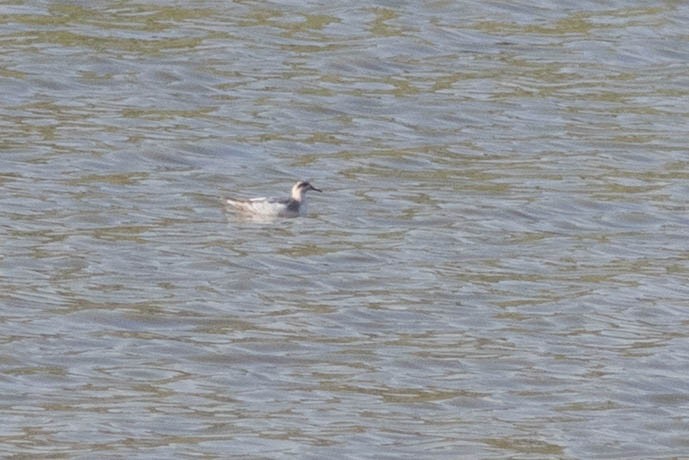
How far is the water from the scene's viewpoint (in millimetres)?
11672

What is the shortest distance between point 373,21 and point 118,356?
10.6m

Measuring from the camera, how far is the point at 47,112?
1884 centimetres

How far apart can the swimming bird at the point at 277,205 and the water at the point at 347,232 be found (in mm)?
123

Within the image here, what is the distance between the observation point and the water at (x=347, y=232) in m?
11.7

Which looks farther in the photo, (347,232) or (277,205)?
(277,205)

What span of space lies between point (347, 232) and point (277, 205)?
0.62m

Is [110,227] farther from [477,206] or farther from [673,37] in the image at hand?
[673,37]

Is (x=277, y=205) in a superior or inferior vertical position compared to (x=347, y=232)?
superior

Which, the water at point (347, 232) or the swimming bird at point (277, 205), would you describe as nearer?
the water at point (347, 232)

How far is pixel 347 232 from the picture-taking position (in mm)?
16188

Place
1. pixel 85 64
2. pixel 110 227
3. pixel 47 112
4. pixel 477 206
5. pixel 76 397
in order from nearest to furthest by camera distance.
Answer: pixel 76 397 → pixel 110 227 → pixel 477 206 → pixel 47 112 → pixel 85 64

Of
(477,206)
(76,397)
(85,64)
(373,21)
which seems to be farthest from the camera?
(373,21)

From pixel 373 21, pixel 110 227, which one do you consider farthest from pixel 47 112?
pixel 373 21

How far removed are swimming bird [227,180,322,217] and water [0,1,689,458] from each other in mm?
123
